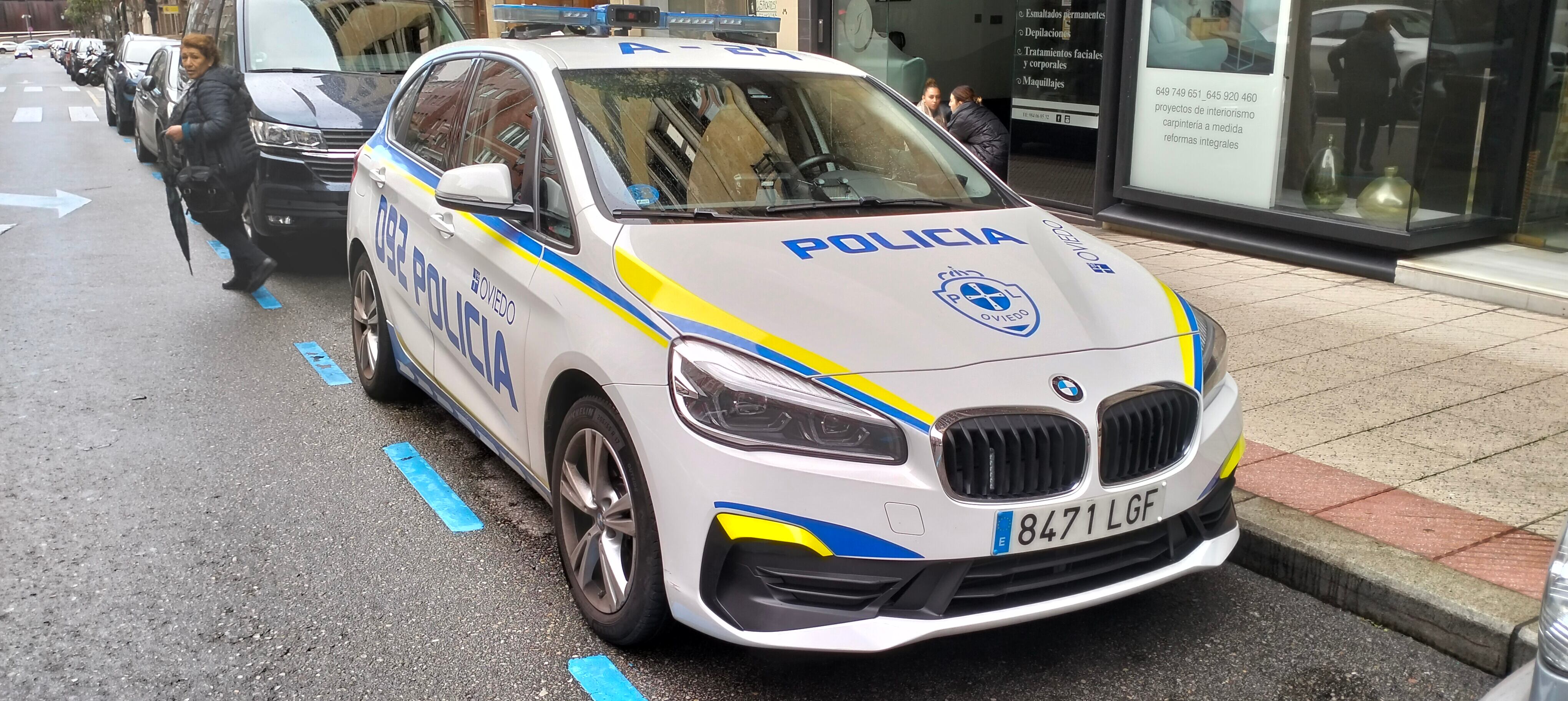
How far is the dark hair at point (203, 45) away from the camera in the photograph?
8070 millimetres

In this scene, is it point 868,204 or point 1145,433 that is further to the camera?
point 868,204

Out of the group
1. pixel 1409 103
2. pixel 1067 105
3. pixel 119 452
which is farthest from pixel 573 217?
pixel 1067 105

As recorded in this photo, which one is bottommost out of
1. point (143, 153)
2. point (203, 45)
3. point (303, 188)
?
point (143, 153)

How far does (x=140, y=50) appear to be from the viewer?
71.1ft

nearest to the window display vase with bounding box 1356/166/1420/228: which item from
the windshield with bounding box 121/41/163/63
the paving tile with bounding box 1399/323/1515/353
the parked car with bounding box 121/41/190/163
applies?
the paving tile with bounding box 1399/323/1515/353

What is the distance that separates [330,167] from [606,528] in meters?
6.02

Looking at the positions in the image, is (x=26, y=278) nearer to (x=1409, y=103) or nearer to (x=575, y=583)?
(x=575, y=583)

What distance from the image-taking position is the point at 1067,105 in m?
10.8

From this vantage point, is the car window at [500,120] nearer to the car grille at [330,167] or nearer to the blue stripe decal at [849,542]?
the blue stripe decal at [849,542]

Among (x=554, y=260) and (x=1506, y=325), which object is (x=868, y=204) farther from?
(x=1506, y=325)

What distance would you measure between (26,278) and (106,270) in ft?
1.70

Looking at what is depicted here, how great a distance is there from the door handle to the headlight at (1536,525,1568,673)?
3.50 meters

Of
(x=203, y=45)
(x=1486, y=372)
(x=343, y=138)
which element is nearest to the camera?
(x=1486, y=372)

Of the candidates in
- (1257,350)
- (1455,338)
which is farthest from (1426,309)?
(1257,350)
